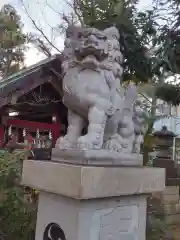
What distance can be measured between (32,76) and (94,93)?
3748 millimetres

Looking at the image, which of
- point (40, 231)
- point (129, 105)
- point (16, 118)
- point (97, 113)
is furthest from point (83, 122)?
point (16, 118)

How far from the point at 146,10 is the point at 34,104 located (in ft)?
8.95

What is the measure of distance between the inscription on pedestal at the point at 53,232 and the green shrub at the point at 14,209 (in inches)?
38.3

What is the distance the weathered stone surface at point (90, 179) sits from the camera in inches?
56.9

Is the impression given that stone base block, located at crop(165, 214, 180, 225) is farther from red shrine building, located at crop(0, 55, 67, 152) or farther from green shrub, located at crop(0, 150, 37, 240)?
red shrine building, located at crop(0, 55, 67, 152)

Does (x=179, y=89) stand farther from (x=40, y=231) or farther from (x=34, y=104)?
(x=40, y=231)

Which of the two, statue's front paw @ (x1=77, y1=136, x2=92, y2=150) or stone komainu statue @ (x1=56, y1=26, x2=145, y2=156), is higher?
stone komainu statue @ (x1=56, y1=26, x2=145, y2=156)

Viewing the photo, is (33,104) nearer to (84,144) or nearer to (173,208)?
(173,208)

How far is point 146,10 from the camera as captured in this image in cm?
484

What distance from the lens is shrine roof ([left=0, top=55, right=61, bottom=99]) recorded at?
15.7 ft

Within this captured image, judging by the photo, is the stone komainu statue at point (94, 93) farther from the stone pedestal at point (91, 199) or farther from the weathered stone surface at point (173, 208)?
the weathered stone surface at point (173, 208)

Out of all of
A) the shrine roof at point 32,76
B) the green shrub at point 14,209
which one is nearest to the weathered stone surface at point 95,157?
the green shrub at point 14,209

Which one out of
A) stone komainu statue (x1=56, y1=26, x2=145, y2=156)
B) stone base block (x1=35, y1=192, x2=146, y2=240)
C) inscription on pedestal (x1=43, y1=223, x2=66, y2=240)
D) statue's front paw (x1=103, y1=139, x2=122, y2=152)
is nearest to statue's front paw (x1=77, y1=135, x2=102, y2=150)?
stone komainu statue (x1=56, y1=26, x2=145, y2=156)

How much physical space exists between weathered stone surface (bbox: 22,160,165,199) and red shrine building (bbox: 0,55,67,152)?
3.29 m
